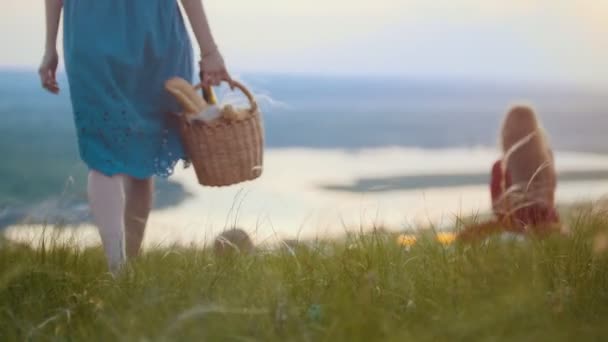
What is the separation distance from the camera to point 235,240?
354 cm

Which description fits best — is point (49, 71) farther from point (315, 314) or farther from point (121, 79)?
point (315, 314)

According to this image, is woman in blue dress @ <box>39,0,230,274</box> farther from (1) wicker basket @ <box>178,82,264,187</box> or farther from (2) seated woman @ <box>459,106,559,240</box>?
(2) seated woman @ <box>459,106,559,240</box>

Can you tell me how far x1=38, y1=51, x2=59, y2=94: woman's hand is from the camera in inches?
137

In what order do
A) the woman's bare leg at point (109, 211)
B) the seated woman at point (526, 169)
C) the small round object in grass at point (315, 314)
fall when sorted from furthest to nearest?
1. the seated woman at point (526, 169)
2. the woman's bare leg at point (109, 211)
3. the small round object in grass at point (315, 314)

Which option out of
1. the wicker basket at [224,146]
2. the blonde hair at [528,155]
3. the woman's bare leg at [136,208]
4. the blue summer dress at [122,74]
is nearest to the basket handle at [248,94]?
the wicker basket at [224,146]

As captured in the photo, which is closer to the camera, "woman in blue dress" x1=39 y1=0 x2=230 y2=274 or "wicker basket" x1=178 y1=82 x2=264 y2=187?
"woman in blue dress" x1=39 y1=0 x2=230 y2=274

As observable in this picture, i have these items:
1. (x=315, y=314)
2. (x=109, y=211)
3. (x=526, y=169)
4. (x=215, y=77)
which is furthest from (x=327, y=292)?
(x=526, y=169)

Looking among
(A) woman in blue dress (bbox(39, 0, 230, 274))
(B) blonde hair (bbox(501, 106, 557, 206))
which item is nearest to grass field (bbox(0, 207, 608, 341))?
(A) woman in blue dress (bbox(39, 0, 230, 274))

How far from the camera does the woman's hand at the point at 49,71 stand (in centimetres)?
348

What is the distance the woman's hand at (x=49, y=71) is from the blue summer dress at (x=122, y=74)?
Result: 0.64ft

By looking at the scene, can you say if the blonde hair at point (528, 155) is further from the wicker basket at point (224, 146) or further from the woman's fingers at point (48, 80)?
Answer: the woman's fingers at point (48, 80)

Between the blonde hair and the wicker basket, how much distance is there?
45.1 inches

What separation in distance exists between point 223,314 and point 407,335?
0.46m

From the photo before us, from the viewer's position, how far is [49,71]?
3.49 metres
